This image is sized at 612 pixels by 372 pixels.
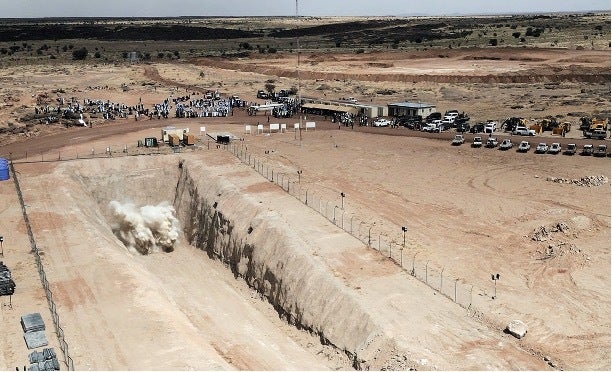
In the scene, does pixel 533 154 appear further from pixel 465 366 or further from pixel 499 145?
pixel 465 366

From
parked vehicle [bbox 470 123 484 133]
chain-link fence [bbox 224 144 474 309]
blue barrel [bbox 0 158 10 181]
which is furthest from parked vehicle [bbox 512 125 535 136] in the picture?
blue barrel [bbox 0 158 10 181]

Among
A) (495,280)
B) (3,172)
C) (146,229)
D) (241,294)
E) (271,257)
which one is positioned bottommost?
(241,294)

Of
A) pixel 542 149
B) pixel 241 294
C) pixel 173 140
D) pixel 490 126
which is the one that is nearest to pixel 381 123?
pixel 490 126

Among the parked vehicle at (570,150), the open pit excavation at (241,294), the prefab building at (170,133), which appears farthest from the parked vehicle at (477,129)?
the prefab building at (170,133)

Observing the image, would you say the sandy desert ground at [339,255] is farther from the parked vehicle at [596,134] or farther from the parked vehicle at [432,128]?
the parked vehicle at [432,128]

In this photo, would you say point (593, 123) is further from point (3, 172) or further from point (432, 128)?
point (3, 172)

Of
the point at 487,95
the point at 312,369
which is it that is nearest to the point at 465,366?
the point at 312,369
